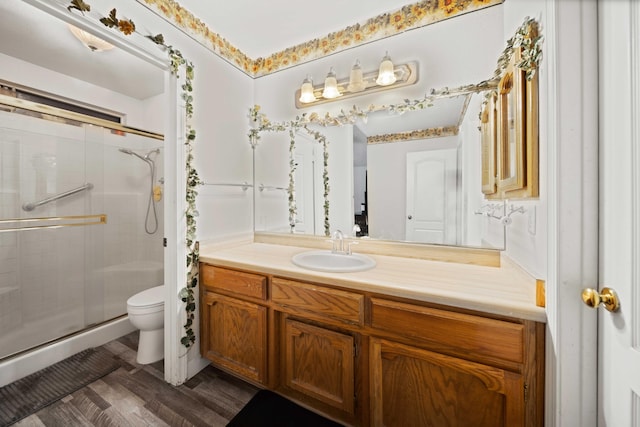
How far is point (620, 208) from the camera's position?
667 millimetres

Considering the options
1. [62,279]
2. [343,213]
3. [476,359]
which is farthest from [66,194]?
[476,359]

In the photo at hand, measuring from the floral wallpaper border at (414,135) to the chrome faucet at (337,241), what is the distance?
678mm

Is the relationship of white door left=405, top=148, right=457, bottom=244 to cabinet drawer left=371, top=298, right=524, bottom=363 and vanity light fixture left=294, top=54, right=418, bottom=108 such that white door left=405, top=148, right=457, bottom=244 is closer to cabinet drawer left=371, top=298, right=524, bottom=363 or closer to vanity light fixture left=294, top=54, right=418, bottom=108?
vanity light fixture left=294, top=54, right=418, bottom=108

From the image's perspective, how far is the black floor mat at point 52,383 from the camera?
1.43 meters

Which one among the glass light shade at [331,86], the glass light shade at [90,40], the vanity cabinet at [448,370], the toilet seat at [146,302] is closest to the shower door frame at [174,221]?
the toilet seat at [146,302]

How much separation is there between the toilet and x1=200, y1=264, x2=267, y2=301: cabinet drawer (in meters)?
0.46

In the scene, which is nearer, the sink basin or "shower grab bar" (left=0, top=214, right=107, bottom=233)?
the sink basin

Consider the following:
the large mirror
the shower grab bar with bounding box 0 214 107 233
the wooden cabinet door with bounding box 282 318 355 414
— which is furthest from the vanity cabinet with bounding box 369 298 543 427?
the shower grab bar with bounding box 0 214 107 233

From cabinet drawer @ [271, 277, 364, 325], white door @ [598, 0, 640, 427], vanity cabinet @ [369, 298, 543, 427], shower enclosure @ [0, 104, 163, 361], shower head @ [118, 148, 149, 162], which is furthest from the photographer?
shower head @ [118, 148, 149, 162]

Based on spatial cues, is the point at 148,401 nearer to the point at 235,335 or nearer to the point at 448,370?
the point at 235,335

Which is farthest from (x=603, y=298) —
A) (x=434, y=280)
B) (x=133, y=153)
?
(x=133, y=153)

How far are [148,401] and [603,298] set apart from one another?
216cm

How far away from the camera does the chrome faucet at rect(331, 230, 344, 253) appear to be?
5.71 feet

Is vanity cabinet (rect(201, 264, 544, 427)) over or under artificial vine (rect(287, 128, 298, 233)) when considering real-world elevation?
under
